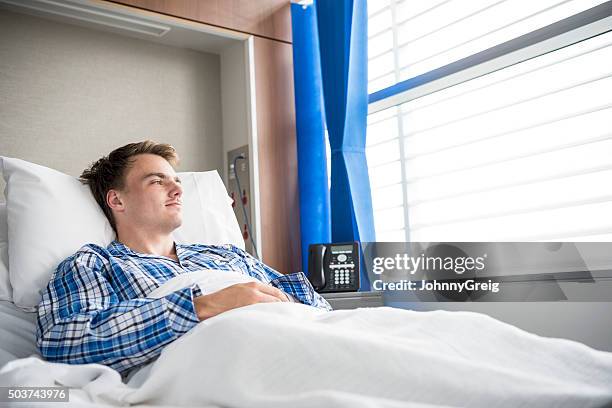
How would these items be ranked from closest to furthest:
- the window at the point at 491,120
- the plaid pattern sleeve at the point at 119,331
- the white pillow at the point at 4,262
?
the plaid pattern sleeve at the point at 119,331 → the white pillow at the point at 4,262 → the window at the point at 491,120

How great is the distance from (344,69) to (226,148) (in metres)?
0.93

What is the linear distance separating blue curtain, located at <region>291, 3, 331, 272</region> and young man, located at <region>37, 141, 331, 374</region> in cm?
89

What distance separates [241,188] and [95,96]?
92cm

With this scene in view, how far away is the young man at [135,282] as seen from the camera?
1393mm

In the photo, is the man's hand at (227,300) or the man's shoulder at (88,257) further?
the man's shoulder at (88,257)

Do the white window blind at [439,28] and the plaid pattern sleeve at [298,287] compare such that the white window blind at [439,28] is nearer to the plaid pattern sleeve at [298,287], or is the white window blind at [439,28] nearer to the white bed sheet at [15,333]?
the plaid pattern sleeve at [298,287]

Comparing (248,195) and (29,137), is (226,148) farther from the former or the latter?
(29,137)

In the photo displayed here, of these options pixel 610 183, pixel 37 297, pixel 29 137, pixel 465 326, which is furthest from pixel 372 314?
pixel 29 137

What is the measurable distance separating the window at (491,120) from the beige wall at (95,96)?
1006 millimetres

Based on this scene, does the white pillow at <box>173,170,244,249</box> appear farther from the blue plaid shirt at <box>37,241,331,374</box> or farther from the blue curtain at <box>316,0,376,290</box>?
the blue curtain at <box>316,0,376,290</box>

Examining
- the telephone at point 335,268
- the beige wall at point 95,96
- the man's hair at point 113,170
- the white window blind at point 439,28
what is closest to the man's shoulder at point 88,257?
the man's hair at point 113,170

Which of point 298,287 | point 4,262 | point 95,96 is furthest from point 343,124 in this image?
point 4,262

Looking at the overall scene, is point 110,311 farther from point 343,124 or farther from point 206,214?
point 343,124

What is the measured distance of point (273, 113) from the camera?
3314mm
